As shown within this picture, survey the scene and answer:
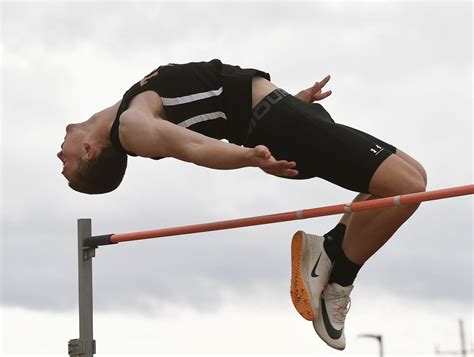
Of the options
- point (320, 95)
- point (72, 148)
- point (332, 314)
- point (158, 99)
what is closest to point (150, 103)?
point (158, 99)

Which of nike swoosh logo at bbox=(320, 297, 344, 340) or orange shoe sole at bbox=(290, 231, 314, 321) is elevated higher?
orange shoe sole at bbox=(290, 231, 314, 321)

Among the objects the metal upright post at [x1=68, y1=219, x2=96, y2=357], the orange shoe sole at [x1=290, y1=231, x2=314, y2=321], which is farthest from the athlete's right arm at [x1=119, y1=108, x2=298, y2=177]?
the metal upright post at [x1=68, y1=219, x2=96, y2=357]

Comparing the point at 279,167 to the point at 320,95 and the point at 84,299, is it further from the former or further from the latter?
the point at 84,299

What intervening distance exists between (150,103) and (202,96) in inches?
10.9

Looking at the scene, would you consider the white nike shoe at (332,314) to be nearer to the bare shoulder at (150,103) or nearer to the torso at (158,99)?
the torso at (158,99)

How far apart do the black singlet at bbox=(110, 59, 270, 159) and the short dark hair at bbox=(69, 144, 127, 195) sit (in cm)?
18

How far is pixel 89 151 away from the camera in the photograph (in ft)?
19.5

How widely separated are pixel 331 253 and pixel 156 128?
1.32 metres

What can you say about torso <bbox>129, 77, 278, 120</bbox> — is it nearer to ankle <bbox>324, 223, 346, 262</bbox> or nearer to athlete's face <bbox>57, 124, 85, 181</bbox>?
athlete's face <bbox>57, 124, 85, 181</bbox>

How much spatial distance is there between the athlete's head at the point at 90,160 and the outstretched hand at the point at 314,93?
1.10 metres

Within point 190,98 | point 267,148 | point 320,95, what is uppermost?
point 320,95

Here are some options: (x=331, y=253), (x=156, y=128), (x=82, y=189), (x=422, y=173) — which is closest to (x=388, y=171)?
(x=422, y=173)

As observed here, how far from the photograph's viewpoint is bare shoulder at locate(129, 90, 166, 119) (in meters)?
5.58

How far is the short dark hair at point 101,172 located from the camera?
19.5 ft
